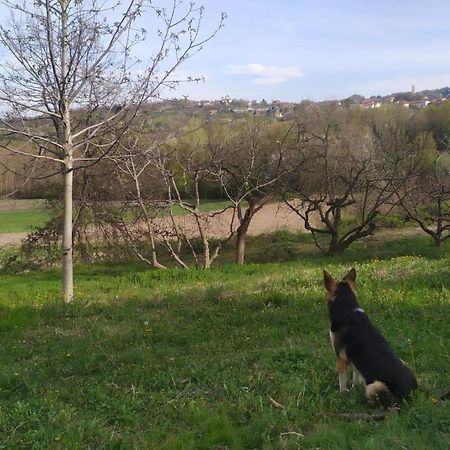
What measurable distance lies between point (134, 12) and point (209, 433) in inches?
325

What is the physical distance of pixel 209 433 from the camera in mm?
4746

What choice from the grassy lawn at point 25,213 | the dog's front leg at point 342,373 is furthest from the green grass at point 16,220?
the dog's front leg at point 342,373

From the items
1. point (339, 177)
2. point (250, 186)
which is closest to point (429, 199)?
point (339, 177)

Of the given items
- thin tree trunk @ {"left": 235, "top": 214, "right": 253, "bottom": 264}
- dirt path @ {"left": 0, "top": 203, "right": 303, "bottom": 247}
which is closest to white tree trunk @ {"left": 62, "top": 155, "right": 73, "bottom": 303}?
thin tree trunk @ {"left": 235, "top": 214, "right": 253, "bottom": 264}

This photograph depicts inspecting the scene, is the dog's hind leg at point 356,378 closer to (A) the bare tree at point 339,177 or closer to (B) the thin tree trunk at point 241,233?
(B) the thin tree trunk at point 241,233

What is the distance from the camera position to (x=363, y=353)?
521 centimetres

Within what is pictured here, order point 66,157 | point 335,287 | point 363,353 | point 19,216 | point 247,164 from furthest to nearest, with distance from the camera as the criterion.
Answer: point 19,216
point 247,164
point 66,157
point 335,287
point 363,353

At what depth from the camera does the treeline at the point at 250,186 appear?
21.8 meters

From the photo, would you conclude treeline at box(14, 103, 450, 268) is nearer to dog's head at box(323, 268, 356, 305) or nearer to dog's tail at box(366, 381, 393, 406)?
dog's head at box(323, 268, 356, 305)

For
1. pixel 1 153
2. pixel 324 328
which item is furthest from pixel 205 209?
pixel 324 328

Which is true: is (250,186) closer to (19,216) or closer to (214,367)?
(214,367)

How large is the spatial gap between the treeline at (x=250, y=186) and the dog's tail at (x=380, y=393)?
49.5 ft

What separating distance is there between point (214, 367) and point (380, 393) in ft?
6.84

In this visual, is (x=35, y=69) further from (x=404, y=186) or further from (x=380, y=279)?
(x=404, y=186)
